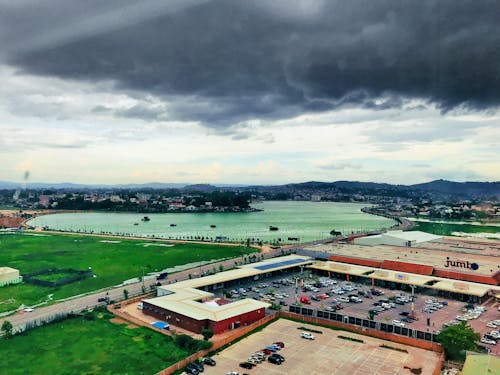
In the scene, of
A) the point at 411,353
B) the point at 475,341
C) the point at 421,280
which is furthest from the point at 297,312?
the point at 421,280

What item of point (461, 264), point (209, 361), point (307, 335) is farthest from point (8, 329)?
point (461, 264)

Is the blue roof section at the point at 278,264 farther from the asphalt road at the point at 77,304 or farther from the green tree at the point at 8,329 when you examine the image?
the green tree at the point at 8,329

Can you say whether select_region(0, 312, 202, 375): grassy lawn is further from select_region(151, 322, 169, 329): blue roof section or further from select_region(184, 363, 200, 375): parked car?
select_region(184, 363, 200, 375): parked car

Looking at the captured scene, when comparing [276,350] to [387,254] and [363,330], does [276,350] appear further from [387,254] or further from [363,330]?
[387,254]

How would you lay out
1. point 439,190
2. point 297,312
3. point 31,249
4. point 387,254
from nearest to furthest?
point 297,312, point 387,254, point 31,249, point 439,190

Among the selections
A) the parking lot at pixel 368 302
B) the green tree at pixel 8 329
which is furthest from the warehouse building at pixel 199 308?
the green tree at pixel 8 329

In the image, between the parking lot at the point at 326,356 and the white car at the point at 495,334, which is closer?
the parking lot at the point at 326,356
